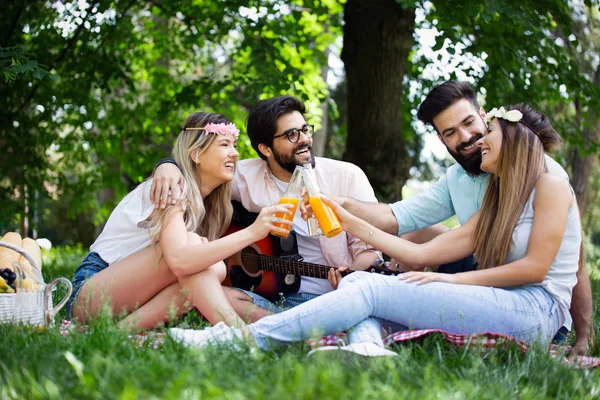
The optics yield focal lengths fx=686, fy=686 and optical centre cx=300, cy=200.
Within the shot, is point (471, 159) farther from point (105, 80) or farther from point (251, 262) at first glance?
point (105, 80)

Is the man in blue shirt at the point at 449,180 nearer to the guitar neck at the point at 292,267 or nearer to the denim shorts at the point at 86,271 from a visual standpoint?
the guitar neck at the point at 292,267

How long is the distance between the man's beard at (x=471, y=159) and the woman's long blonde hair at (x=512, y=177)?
0.47m

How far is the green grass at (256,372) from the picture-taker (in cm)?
209

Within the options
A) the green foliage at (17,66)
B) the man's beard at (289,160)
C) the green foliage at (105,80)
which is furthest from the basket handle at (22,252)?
the green foliage at (105,80)

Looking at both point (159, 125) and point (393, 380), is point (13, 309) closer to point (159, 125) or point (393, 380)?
point (393, 380)

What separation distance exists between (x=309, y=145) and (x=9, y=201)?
19.6ft

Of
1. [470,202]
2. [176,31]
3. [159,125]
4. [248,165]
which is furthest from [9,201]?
[470,202]

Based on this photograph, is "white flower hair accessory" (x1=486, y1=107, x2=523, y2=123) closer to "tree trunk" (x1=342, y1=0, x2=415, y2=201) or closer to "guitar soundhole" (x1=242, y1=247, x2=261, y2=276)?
"guitar soundhole" (x1=242, y1=247, x2=261, y2=276)

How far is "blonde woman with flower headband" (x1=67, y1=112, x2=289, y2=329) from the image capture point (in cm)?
354

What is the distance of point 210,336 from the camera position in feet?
9.56

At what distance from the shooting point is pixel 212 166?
13.6 feet

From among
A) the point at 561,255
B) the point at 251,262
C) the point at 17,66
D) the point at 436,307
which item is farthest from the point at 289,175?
the point at 17,66

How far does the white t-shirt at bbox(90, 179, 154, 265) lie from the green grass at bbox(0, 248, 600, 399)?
0.99 meters

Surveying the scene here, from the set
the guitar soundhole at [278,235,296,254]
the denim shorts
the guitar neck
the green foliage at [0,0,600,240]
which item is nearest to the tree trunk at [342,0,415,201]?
the green foliage at [0,0,600,240]
